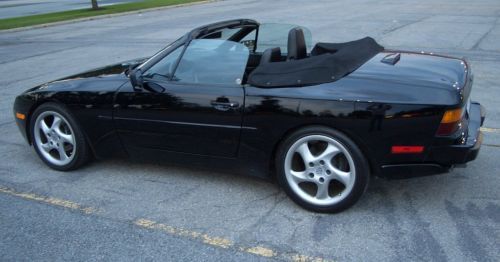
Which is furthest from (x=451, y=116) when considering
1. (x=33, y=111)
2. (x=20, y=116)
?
(x=20, y=116)

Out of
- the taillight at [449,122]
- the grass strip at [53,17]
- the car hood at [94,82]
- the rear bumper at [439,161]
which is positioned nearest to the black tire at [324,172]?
the rear bumper at [439,161]

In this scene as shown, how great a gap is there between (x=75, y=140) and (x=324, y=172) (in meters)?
2.22

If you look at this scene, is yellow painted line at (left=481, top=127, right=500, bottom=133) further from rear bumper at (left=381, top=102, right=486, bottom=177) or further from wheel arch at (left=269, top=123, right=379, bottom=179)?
wheel arch at (left=269, top=123, right=379, bottom=179)

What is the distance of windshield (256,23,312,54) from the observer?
15.0 ft

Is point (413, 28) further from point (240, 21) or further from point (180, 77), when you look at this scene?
point (180, 77)

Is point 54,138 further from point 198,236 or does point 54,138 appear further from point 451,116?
point 451,116

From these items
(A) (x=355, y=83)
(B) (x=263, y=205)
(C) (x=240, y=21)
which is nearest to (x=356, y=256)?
(B) (x=263, y=205)

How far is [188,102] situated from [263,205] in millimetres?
955

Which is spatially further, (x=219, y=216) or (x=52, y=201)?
(x=52, y=201)

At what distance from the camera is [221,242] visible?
3133 millimetres

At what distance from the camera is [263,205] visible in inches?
143

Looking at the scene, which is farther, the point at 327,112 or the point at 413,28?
the point at 413,28

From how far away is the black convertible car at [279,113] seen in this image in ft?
10.4

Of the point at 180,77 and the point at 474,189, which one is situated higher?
the point at 180,77
